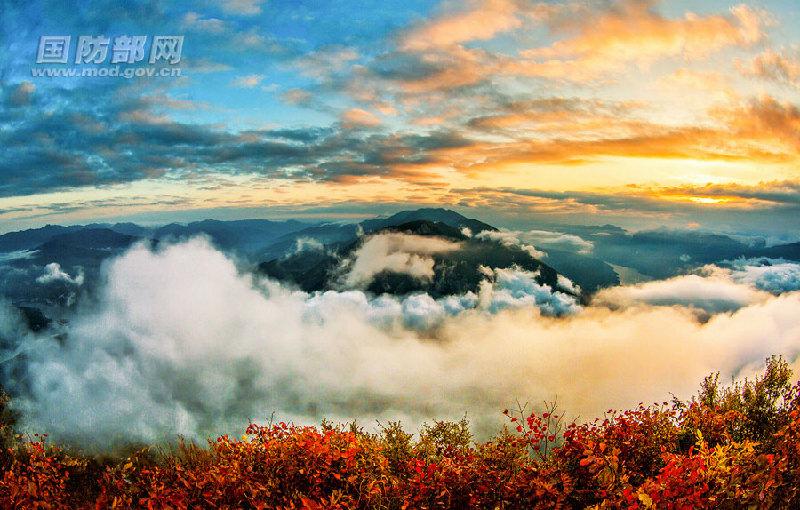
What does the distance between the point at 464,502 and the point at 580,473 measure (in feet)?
9.63

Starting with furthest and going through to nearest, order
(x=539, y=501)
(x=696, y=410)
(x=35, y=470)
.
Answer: (x=696, y=410)
(x=35, y=470)
(x=539, y=501)

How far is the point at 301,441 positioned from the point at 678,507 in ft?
29.9

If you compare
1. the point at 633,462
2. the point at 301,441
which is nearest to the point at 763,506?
the point at 633,462

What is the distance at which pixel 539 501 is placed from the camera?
1161cm

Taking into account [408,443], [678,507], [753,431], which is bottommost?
[408,443]

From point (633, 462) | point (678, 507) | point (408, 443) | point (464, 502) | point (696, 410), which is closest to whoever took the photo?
point (678, 507)

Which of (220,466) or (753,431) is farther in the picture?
(753,431)

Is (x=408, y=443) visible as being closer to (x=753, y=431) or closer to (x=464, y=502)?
(x=464, y=502)

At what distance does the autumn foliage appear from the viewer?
417 inches

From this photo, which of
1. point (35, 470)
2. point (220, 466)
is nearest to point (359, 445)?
point (220, 466)

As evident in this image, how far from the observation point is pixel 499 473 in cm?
1271

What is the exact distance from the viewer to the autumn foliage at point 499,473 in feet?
34.8

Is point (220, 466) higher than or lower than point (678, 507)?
lower

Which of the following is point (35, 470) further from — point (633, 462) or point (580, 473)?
point (633, 462)
